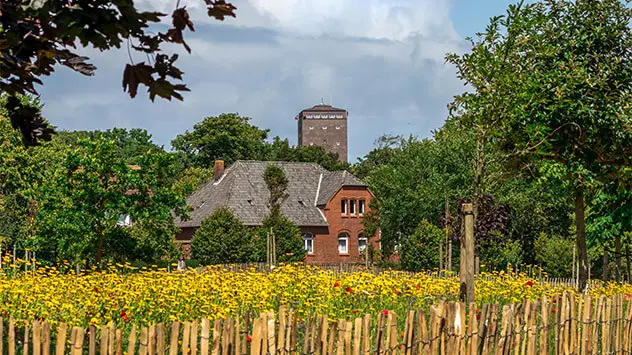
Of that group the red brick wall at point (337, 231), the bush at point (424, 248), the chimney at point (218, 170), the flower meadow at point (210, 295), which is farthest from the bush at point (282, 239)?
the flower meadow at point (210, 295)

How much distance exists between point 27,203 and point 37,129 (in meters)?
41.3

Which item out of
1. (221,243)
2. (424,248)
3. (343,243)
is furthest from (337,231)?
(424,248)

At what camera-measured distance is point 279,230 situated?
4488 cm

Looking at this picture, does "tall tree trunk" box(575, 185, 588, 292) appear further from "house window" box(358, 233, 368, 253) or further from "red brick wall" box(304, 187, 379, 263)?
"house window" box(358, 233, 368, 253)

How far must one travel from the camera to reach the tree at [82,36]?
12.9ft

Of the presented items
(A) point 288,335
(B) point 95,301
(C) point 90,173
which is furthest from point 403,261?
(A) point 288,335

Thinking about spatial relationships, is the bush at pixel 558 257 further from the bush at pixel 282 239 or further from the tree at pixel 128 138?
the tree at pixel 128 138

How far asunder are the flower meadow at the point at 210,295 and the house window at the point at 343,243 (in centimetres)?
4206

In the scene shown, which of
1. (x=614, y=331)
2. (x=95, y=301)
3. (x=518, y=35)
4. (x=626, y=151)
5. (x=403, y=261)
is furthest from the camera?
(x=403, y=261)

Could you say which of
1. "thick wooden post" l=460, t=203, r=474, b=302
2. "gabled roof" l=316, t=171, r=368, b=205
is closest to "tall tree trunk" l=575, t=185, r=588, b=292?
"thick wooden post" l=460, t=203, r=474, b=302

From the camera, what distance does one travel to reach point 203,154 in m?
74.8

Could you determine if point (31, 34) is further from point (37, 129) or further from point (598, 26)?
point (598, 26)

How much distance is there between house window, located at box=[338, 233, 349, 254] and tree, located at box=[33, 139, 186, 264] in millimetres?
26392

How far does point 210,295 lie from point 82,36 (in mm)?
8280
